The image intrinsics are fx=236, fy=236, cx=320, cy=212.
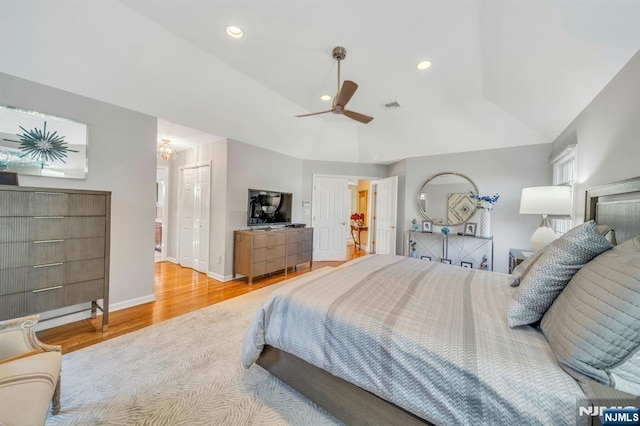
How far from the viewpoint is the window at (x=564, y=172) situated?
2719 mm

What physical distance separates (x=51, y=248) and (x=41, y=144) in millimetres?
1076

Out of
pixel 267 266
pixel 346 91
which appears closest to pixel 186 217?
pixel 267 266

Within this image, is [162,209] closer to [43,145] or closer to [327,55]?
[43,145]

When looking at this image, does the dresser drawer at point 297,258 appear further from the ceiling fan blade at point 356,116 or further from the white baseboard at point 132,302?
the ceiling fan blade at point 356,116

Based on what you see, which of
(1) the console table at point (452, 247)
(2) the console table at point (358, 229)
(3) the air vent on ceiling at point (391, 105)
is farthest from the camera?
(2) the console table at point (358, 229)

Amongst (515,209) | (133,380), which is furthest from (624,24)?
(133,380)

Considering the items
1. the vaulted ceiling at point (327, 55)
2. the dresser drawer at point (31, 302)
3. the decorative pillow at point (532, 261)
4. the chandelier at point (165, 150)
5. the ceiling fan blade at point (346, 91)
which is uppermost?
the vaulted ceiling at point (327, 55)

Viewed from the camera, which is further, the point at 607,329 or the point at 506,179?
the point at 506,179

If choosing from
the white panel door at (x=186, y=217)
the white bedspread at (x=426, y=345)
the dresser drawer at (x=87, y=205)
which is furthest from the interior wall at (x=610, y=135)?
the white panel door at (x=186, y=217)

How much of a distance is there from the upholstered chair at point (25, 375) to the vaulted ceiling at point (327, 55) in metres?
2.43

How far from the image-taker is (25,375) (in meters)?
1.10

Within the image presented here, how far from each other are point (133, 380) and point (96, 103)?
287 centimetres

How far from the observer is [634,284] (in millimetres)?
820

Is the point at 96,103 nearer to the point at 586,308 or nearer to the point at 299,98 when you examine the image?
the point at 299,98
